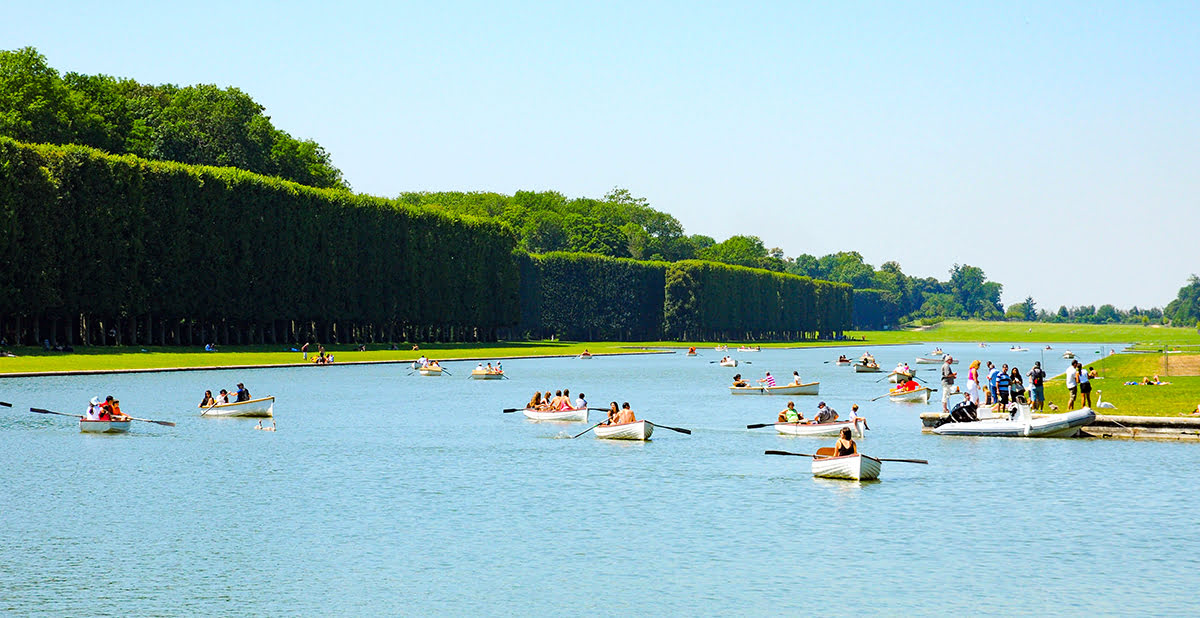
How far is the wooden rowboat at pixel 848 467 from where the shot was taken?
1384 inches

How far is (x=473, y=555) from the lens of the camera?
24891mm

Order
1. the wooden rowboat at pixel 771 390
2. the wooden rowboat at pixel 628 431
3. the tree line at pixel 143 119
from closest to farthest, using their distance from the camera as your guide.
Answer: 1. the wooden rowboat at pixel 628 431
2. the wooden rowboat at pixel 771 390
3. the tree line at pixel 143 119

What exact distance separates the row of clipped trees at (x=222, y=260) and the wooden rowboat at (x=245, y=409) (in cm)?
4019

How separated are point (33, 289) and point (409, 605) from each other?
75879 millimetres

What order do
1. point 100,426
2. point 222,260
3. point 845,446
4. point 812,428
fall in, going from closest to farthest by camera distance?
point 845,446 < point 100,426 < point 812,428 < point 222,260

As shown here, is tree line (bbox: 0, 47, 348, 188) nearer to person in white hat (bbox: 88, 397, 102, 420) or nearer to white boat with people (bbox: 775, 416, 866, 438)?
person in white hat (bbox: 88, 397, 102, 420)

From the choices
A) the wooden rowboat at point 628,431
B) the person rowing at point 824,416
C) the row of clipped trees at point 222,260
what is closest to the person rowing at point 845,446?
the wooden rowboat at point 628,431

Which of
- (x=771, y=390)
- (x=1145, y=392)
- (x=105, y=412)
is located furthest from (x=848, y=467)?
(x=771, y=390)

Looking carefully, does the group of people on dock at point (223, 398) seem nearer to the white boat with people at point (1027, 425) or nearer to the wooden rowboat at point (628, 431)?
the wooden rowboat at point (628, 431)

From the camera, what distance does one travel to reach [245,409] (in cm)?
5281

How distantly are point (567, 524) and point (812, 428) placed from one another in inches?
854

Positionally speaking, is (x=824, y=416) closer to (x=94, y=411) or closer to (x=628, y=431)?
(x=628, y=431)

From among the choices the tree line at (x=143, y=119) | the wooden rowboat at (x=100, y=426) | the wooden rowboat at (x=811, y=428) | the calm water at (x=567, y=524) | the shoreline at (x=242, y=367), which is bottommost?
the calm water at (x=567, y=524)

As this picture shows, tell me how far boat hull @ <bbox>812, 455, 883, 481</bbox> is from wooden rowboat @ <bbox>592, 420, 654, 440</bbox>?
459 inches
